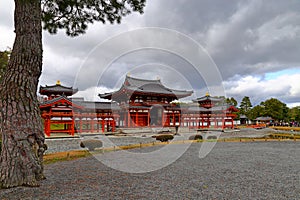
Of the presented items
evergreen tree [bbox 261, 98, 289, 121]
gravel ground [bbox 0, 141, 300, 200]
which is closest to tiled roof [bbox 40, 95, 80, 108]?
gravel ground [bbox 0, 141, 300, 200]

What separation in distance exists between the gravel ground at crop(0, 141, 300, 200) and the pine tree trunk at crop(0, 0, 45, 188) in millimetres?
494

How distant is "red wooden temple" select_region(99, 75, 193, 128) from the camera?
2773 cm

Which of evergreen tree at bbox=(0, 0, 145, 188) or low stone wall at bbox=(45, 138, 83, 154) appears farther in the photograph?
low stone wall at bbox=(45, 138, 83, 154)

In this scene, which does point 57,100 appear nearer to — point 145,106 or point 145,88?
point 145,106

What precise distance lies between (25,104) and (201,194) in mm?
4727

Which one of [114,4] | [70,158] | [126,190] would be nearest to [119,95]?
[70,158]

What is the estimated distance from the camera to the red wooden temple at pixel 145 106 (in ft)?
91.0

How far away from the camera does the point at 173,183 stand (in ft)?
18.4

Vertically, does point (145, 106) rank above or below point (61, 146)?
above

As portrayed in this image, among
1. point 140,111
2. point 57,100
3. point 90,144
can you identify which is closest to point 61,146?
point 90,144

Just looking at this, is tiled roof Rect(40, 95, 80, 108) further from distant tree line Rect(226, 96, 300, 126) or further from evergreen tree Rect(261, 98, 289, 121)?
evergreen tree Rect(261, 98, 289, 121)

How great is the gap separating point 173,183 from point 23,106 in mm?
4277

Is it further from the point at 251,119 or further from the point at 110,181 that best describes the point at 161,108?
the point at 251,119

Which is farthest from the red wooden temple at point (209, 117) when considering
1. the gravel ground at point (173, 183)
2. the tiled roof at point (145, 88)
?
the gravel ground at point (173, 183)
